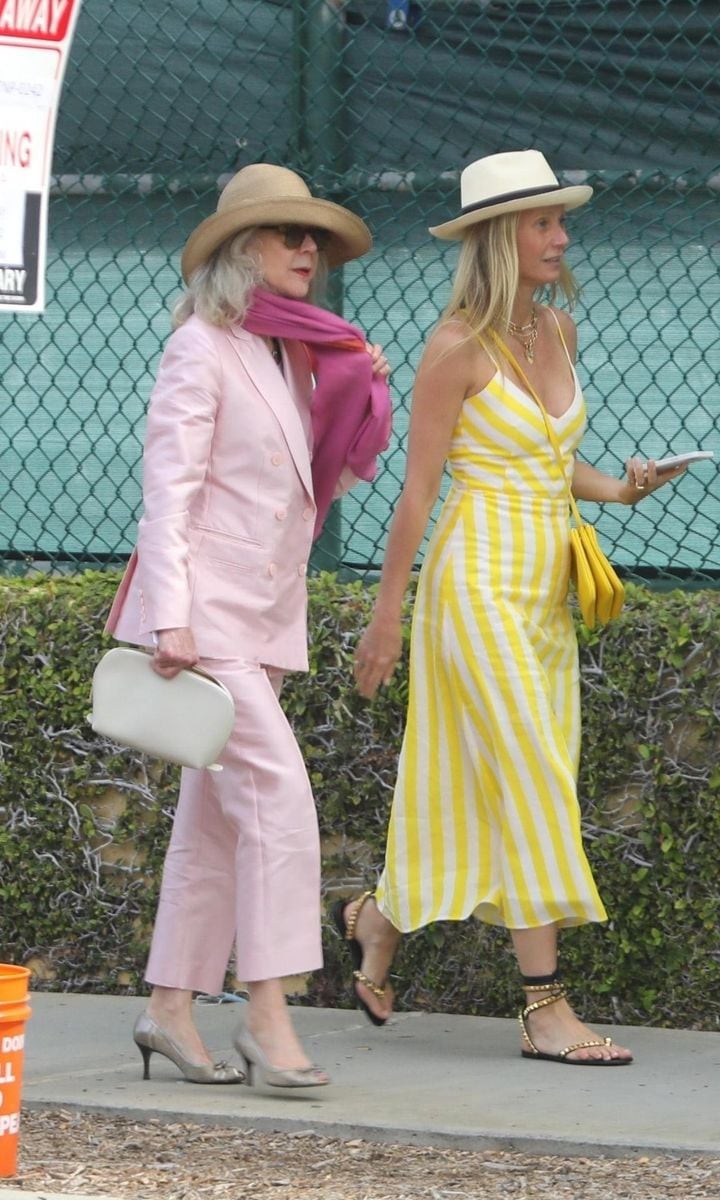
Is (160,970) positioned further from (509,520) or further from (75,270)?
(75,270)

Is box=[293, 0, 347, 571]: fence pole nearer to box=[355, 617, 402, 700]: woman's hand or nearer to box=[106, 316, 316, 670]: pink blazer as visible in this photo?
box=[355, 617, 402, 700]: woman's hand

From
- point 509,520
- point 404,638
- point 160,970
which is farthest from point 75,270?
point 160,970

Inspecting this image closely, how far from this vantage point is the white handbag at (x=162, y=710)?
431 cm

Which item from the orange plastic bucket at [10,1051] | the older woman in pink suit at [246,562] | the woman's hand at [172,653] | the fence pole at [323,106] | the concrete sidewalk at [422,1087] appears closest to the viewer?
the orange plastic bucket at [10,1051]

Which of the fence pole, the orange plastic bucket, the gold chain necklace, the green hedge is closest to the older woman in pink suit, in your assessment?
the gold chain necklace

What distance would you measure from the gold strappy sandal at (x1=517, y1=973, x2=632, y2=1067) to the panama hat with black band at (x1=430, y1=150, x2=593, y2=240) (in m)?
1.80

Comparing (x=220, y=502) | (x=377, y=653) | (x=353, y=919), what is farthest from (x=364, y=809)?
(x=220, y=502)

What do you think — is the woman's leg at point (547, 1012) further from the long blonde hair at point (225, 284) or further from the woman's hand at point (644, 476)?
the long blonde hair at point (225, 284)

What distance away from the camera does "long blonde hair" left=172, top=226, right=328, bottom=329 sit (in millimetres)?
4594

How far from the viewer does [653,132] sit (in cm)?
599

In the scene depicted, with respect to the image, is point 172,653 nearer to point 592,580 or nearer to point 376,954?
point 592,580

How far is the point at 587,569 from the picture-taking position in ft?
16.3

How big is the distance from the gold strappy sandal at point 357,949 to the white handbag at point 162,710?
41.8 inches

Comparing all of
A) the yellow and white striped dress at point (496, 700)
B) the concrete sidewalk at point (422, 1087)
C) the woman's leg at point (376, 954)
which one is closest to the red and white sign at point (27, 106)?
the yellow and white striped dress at point (496, 700)
